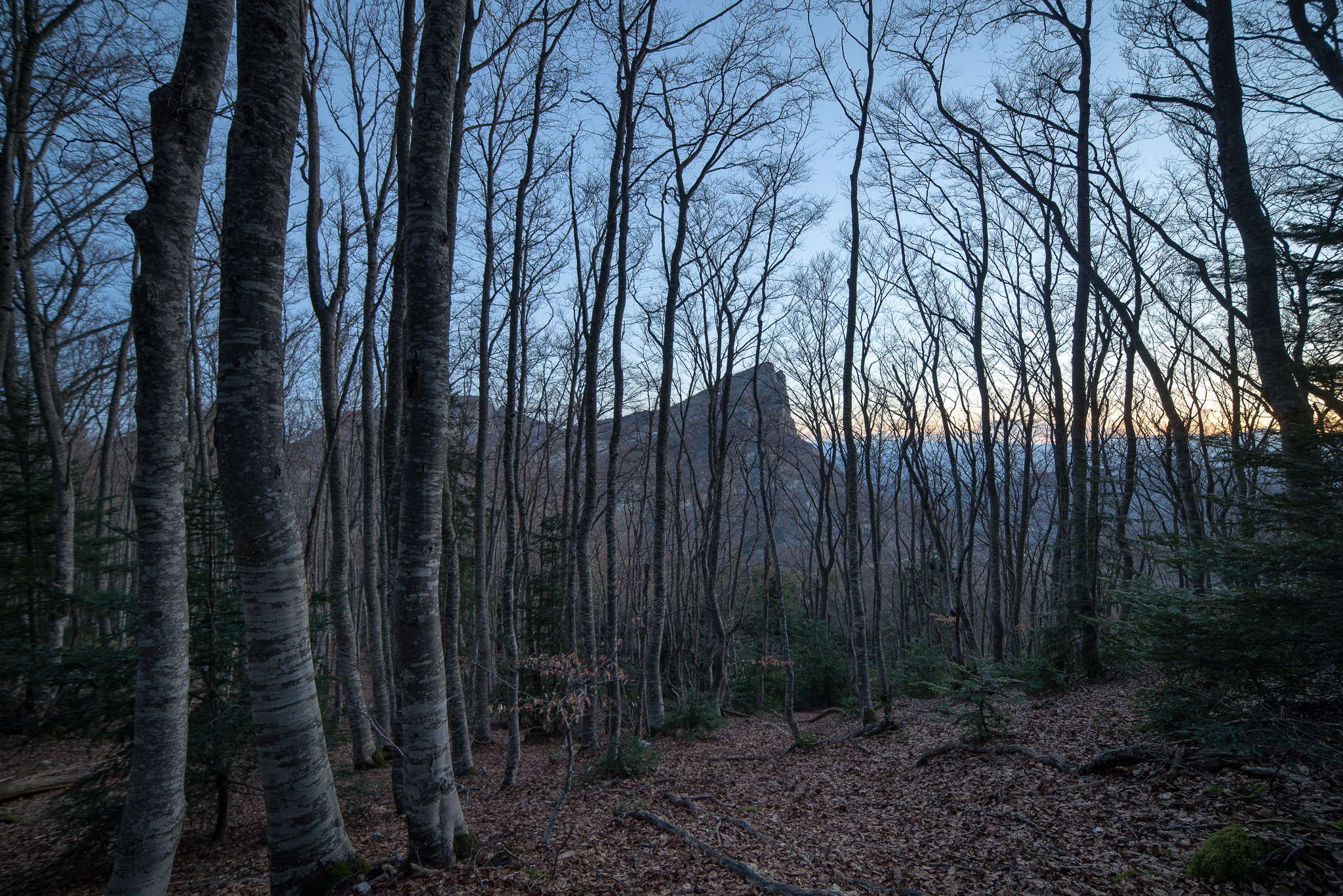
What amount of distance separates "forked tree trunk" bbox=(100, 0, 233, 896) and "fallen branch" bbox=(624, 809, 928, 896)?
3.43 metres

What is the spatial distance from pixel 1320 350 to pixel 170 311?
842 centimetres

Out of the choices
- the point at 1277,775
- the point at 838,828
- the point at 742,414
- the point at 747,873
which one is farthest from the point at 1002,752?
the point at 742,414

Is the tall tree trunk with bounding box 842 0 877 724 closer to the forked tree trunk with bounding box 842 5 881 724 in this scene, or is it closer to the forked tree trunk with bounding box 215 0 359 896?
the forked tree trunk with bounding box 842 5 881 724

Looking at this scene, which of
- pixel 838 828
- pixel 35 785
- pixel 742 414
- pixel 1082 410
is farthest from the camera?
pixel 742 414

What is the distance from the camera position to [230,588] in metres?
5.64

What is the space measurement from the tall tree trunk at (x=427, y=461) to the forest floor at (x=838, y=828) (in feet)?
1.23

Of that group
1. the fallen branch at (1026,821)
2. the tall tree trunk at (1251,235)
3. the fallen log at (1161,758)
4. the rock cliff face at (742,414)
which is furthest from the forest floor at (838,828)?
the rock cliff face at (742,414)

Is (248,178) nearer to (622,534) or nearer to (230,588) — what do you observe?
(230,588)

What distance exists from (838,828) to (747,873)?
180 cm

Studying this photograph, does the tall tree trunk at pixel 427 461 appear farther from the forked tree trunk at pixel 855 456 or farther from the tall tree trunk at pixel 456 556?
the forked tree trunk at pixel 855 456

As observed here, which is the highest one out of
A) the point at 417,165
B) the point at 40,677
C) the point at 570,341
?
the point at 570,341

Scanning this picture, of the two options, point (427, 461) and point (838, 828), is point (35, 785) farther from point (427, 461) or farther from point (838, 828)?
point (838, 828)

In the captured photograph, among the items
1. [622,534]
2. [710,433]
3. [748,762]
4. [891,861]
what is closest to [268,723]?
[891,861]

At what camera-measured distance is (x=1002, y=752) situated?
257 inches
